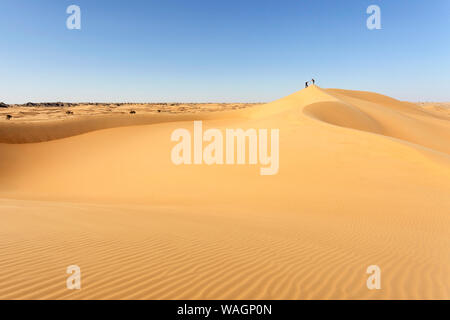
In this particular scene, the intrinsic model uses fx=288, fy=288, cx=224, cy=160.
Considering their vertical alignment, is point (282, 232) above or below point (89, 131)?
below

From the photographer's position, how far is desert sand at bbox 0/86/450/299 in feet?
12.6

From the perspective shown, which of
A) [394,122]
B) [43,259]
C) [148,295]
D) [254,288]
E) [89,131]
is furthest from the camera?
[394,122]

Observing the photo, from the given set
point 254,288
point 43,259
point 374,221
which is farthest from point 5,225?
point 374,221

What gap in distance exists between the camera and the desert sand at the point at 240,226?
12.6 feet

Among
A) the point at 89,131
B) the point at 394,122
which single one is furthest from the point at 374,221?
the point at 394,122

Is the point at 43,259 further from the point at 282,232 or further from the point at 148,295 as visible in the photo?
the point at 282,232

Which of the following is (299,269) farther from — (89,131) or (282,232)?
(89,131)

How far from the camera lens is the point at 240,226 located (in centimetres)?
662

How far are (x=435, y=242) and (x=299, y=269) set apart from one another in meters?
3.69

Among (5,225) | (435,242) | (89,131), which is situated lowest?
(435,242)

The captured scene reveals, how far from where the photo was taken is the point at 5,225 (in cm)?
568

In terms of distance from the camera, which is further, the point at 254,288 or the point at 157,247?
the point at 157,247

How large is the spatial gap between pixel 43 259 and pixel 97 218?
242 centimetres
